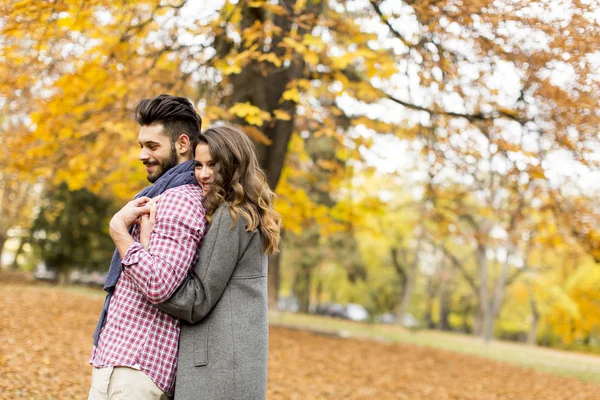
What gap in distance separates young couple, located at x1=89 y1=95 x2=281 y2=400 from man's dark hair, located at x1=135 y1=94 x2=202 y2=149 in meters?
0.17

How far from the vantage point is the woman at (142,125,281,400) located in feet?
7.65

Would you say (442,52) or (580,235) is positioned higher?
(442,52)

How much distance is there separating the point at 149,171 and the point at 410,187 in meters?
27.8

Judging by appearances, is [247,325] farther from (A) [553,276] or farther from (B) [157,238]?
(A) [553,276]

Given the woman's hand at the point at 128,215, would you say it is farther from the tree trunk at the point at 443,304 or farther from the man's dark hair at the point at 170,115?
the tree trunk at the point at 443,304

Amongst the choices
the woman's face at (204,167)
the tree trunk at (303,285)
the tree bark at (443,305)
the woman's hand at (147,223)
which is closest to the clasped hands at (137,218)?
the woman's hand at (147,223)

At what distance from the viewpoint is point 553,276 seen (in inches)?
1378

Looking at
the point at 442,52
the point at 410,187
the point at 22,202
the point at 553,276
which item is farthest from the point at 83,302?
the point at 553,276

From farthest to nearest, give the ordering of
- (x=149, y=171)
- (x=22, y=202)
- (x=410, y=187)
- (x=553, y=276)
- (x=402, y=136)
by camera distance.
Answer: (x=553, y=276) → (x=410, y=187) → (x=22, y=202) → (x=402, y=136) → (x=149, y=171)

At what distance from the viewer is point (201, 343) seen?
7.77 feet

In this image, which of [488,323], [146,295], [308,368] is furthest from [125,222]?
[488,323]

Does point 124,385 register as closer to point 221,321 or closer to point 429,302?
point 221,321

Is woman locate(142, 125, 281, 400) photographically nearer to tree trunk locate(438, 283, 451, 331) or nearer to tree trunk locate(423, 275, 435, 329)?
tree trunk locate(423, 275, 435, 329)

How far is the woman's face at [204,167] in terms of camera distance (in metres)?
2.53
